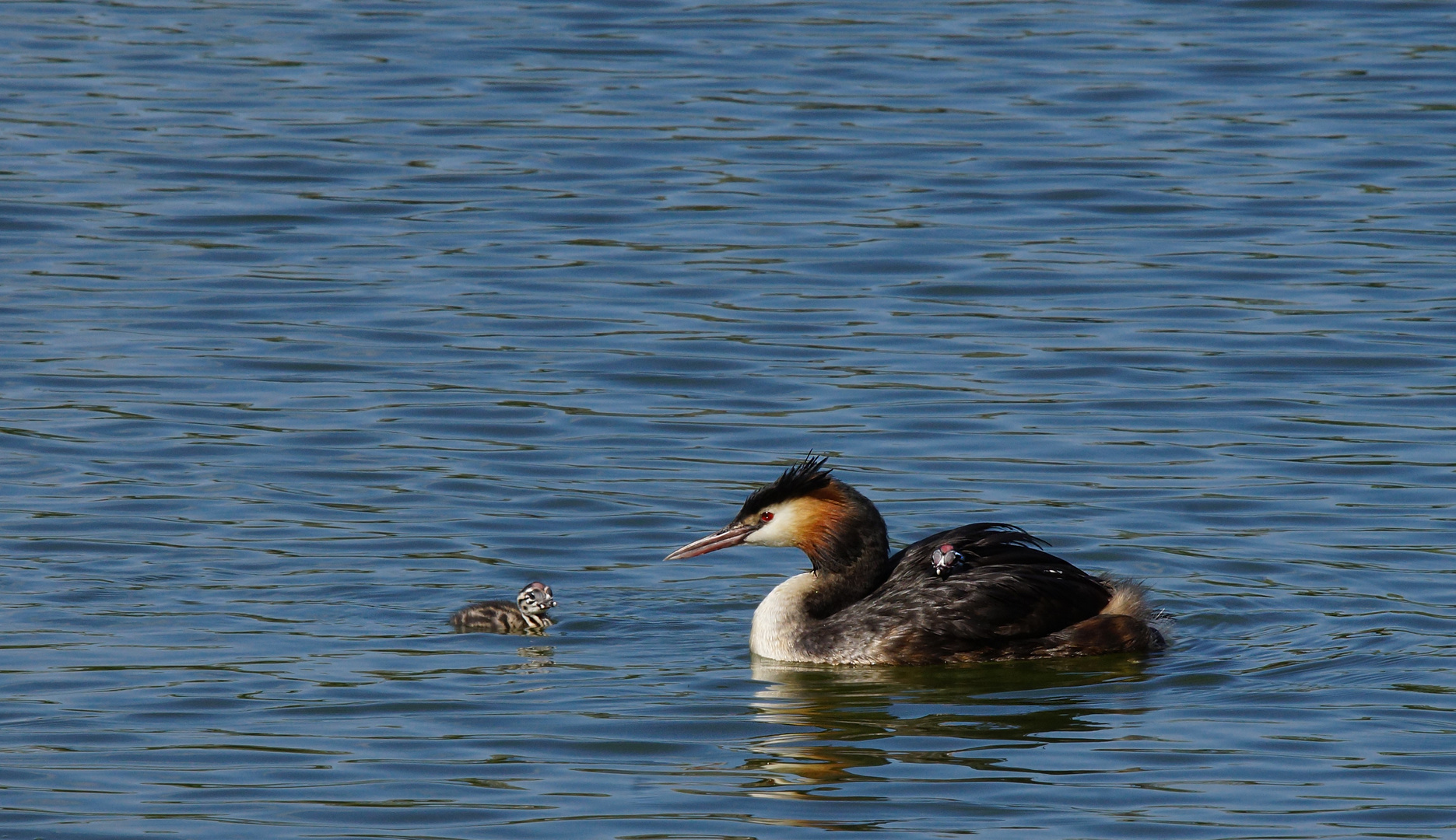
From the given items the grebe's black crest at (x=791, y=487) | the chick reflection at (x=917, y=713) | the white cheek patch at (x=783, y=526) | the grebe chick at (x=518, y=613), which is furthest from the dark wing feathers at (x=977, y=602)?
the grebe chick at (x=518, y=613)

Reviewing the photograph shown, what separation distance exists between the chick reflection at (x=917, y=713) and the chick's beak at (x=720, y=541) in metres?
0.63

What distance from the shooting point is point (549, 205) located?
19062 mm

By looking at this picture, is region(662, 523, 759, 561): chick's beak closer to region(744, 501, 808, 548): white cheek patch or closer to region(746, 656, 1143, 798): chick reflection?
region(744, 501, 808, 548): white cheek patch

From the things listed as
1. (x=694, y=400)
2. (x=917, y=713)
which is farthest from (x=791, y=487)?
(x=694, y=400)

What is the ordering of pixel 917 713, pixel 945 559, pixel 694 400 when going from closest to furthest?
pixel 917 713
pixel 945 559
pixel 694 400

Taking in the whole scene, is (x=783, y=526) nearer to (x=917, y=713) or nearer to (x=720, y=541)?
(x=720, y=541)

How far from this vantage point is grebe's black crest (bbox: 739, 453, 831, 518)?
1066 centimetres

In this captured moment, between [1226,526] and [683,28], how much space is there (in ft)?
47.0

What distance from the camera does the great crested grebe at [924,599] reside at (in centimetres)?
1040

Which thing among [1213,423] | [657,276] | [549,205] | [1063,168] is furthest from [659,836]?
[1063,168]

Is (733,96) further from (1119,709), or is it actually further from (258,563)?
(1119,709)

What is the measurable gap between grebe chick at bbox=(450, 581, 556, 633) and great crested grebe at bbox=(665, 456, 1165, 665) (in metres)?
0.61

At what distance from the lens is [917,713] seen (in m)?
9.63

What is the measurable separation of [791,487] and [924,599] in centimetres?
77
